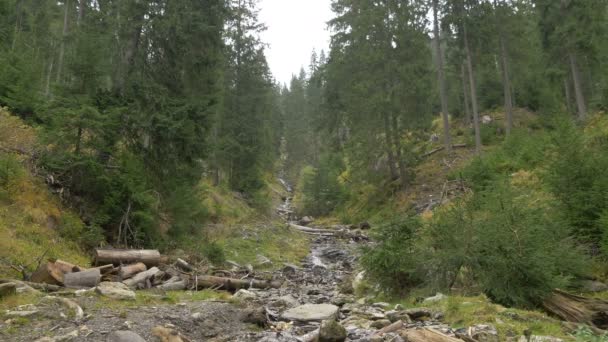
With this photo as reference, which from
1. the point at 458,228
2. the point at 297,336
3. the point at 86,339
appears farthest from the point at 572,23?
the point at 86,339

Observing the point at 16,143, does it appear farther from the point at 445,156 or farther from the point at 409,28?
the point at 445,156

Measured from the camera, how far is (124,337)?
606cm

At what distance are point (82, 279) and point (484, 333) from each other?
7610 mm

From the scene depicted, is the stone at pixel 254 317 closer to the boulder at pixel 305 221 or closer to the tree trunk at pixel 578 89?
the boulder at pixel 305 221

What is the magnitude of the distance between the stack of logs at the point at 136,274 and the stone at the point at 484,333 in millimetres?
7028

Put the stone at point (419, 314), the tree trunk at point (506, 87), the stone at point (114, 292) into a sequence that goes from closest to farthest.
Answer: the stone at point (419, 314), the stone at point (114, 292), the tree trunk at point (506, 87)

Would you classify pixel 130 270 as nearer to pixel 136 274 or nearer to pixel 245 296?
pixel 136 274

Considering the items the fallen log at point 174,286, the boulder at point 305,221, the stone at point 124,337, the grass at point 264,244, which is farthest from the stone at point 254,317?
the boulder at point 305,221

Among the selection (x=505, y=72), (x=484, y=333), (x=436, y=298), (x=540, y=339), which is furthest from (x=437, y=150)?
(x=540, y=339)

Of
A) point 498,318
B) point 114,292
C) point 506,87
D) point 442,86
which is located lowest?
point 498,318

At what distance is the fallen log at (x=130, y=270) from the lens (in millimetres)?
10277

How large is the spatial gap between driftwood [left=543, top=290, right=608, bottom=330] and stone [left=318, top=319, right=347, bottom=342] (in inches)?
167

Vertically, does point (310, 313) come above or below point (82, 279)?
below

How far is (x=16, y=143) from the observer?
1338cm
